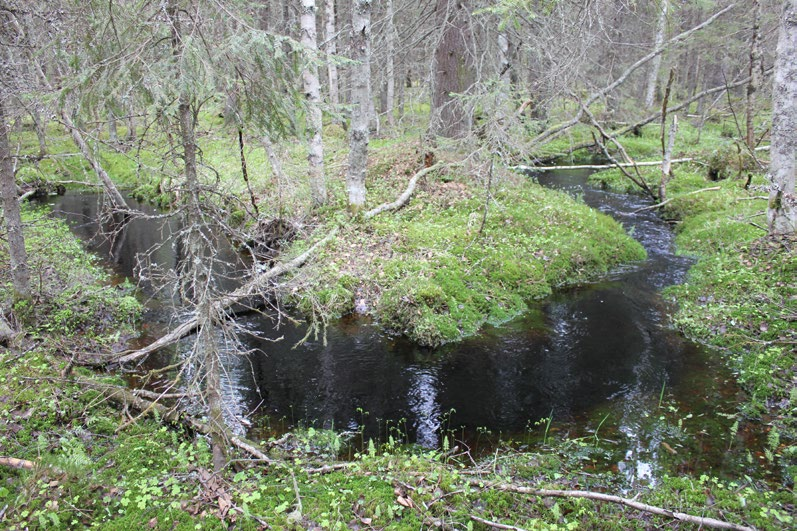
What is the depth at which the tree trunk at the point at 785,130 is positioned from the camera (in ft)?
28.5

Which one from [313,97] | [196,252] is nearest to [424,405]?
[196,252]

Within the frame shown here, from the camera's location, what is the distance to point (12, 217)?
A: 7.03 metres

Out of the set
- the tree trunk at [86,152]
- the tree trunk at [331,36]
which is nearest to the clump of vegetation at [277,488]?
the tree trunk at [86,152]

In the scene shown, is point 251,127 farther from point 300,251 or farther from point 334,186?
point 334,186

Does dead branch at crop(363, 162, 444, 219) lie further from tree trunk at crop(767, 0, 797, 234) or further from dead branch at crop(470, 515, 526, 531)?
dead branch at crop(470, 515, 526, 531)

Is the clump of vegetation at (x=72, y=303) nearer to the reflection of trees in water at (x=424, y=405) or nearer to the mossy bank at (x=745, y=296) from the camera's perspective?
the reflection of trees in water at (x=424, y=405)

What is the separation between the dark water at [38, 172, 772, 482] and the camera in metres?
6.19

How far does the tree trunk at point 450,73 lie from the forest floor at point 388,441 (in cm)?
365

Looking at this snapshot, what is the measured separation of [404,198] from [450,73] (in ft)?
13.7

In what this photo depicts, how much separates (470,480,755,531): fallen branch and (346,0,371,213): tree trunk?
315 inches

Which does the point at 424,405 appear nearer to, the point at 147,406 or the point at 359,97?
the point at 147,406

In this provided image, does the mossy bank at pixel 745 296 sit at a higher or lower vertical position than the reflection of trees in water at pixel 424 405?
higher

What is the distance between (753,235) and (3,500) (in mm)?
13215

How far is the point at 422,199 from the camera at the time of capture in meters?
12.8
